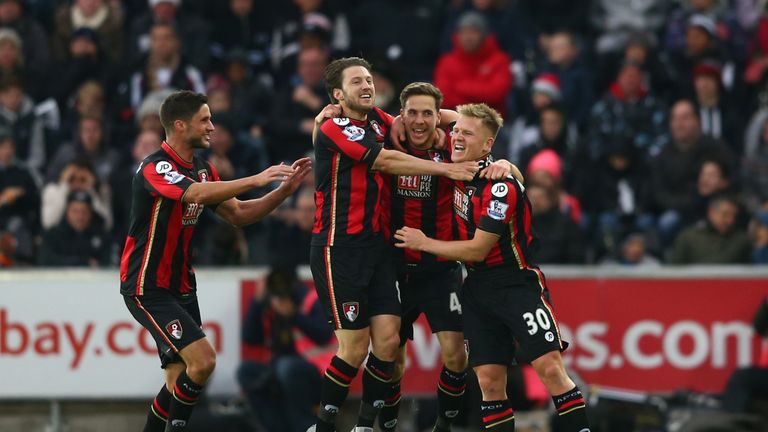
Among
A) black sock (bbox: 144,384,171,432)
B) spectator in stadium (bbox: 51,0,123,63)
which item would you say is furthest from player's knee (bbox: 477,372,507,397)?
spectator in stadium (bbox: 51,0,123,63)

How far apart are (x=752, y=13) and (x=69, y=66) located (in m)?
7.74

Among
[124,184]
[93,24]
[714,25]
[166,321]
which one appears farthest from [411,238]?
[93,24]

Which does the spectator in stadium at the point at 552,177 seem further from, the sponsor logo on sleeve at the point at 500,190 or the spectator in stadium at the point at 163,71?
the sponsor logo on sleeve at the point at 500,190

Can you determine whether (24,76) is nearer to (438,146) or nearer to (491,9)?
(491,9)

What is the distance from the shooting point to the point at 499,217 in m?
10.9

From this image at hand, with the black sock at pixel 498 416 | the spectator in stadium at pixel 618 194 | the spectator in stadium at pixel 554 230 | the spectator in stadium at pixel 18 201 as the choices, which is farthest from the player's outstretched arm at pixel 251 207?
the spectator in stadium at pixel 618 194

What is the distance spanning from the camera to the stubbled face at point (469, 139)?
11.0 m

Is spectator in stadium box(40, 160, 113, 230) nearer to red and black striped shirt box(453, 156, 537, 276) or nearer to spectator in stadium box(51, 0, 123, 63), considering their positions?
spectator in stadium box(51, 0, 123, 63)

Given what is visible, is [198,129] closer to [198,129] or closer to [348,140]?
[198,129]

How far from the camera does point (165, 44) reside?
1764 cm

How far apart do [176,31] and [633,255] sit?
18.7 ft

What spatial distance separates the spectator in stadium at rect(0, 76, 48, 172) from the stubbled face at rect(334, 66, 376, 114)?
7069 mm

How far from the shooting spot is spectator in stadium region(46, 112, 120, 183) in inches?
664

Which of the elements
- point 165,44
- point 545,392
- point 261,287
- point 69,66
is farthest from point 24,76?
point 545,392
